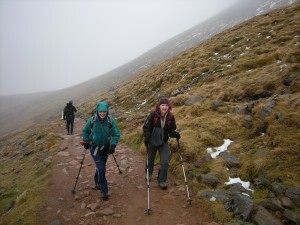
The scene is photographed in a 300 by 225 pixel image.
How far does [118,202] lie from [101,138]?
2.43 m

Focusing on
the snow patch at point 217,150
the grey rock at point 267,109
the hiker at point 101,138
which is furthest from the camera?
the grey rock at point 267,109

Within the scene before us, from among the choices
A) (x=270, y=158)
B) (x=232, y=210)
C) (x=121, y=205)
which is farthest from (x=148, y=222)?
(x=270, y=158)

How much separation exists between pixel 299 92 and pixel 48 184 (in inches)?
492

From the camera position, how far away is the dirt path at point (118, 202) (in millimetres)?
8039

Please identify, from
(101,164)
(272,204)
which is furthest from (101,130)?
(272,204)

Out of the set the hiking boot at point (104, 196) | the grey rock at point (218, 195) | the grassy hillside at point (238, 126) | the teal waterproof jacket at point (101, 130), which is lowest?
the grey rock at point (218, 195)

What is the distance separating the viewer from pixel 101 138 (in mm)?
8914

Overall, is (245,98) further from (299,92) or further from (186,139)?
(186,139)

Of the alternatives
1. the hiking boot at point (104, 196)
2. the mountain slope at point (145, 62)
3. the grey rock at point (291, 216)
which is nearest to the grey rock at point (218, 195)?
the grey rock at point (291, 216)

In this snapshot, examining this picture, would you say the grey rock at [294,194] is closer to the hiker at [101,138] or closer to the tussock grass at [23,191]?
the hiker at [101,138]

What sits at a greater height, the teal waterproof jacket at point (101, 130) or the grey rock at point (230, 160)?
the teal waterproof jacket at point (101, 130)

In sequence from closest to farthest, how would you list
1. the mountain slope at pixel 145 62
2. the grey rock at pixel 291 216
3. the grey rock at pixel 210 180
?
the grey rock at pixel 291 216
the grey rock at pixel 210 180
the mountain slope at pixel 145 62

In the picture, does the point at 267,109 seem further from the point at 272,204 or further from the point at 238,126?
the point at 272,204

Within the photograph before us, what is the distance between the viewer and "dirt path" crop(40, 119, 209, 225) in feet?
26.4
